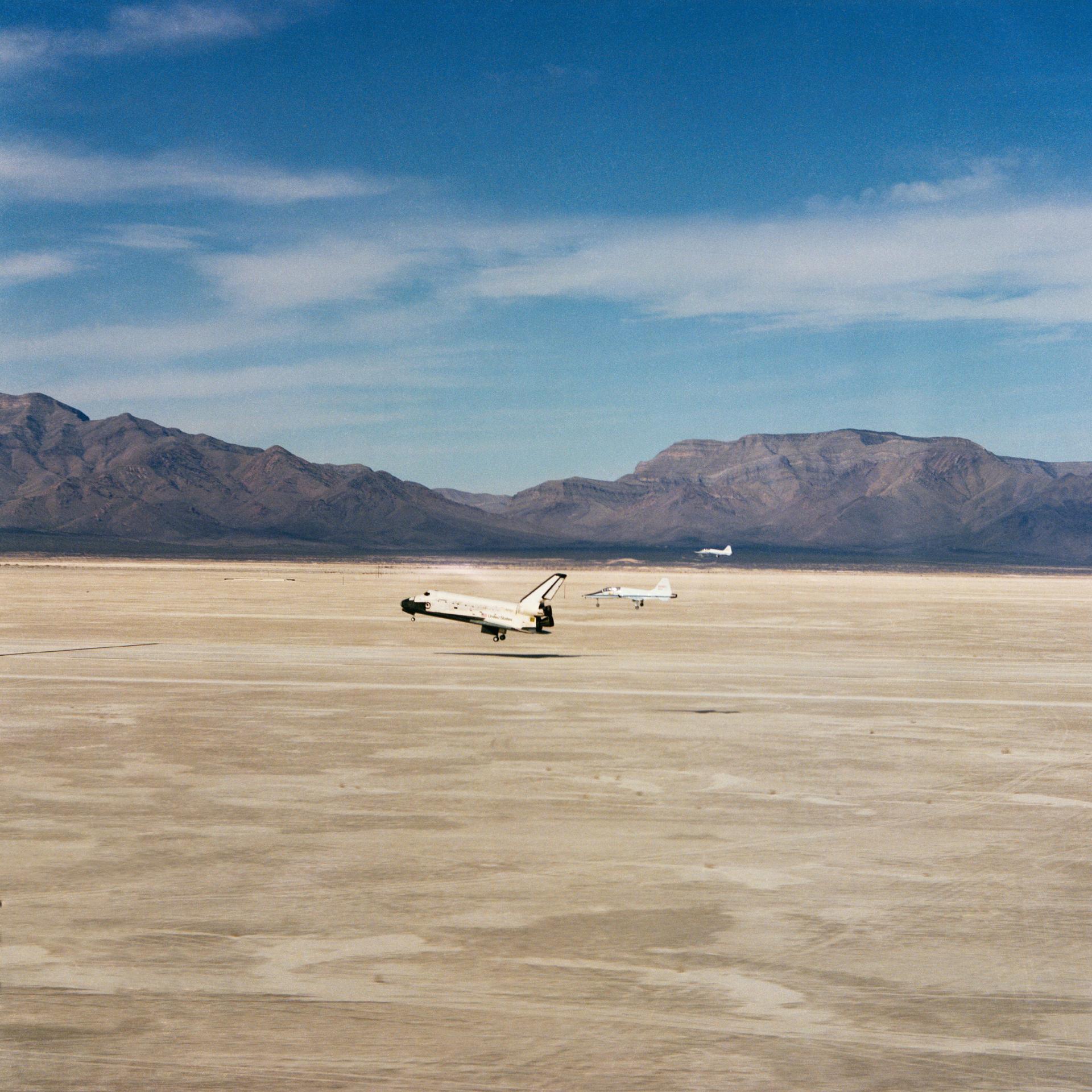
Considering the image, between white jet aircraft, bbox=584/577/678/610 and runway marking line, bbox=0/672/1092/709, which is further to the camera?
white jet aircraft, bbox=584/577/678/610

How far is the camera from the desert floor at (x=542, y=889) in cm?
1059

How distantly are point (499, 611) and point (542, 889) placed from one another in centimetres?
4449

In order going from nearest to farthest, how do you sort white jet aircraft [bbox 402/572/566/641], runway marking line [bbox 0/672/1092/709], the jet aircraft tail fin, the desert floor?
the desert floor → runway marking line [bbox 0/672/1092/709] → white jet aircraft [bbox 402/572/566/641] → the jet aircraft tail fin

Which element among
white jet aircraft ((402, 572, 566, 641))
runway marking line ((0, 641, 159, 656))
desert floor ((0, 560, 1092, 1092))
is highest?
white jet aircraft ((402, 572, 566, 641))

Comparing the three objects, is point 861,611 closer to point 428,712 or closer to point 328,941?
point 428,712

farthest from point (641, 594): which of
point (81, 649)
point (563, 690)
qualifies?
point (563, 690)

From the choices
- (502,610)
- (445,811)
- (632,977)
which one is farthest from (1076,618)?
(632,977)

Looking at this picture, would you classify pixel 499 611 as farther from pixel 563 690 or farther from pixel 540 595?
pixel 563 690

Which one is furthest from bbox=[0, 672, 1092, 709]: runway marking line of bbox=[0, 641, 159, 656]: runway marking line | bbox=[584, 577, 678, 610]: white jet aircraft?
bbox=[584, 577, 678, 610]: white jet aircraft

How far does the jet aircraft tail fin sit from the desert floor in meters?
20.7

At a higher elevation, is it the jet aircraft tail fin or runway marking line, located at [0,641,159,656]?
the jet aircraft tail fin

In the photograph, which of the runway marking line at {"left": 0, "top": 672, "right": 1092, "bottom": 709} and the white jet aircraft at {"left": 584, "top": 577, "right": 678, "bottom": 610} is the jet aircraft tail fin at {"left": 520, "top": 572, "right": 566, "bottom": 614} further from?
the white jet aircraft at {"left": 584, "top": 577, "right": 678, "bottom": 610}

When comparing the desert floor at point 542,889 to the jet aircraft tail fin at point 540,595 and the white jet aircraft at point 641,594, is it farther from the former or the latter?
the white jet aircraft at point 641,594

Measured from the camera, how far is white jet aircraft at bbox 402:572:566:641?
5872 cm
